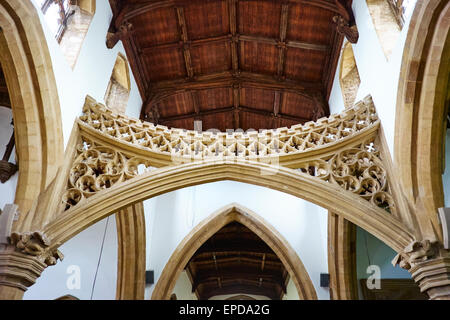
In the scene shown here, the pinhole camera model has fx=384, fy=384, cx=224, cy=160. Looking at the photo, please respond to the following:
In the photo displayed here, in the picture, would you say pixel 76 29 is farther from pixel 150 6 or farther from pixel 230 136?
pixel 230 136

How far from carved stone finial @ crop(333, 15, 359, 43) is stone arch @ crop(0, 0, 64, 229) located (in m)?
5.10

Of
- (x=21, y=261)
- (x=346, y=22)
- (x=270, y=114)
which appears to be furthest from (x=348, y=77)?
(x=21, y=261)

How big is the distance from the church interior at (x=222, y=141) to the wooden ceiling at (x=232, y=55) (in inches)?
1.5

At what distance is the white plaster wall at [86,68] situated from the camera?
5200 mm

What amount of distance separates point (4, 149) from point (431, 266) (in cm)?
728

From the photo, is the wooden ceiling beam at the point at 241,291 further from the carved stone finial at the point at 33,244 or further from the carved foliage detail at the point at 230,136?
the carved stone finial at the point at 33,244

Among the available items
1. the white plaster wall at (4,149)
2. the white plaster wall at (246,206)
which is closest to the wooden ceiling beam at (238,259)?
the white plaster wall at (246,206)

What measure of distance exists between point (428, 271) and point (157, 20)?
23.5 ft

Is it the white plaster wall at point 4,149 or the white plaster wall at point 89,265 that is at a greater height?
the white plaster wall at point 4,149

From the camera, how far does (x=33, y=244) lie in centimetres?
423

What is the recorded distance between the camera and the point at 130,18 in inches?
315

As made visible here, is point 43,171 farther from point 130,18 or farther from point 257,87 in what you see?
point 257,87

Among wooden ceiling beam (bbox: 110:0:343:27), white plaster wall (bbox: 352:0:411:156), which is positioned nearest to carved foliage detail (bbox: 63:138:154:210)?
→ wooden ceiling beam (bbox: 110:0:343:27)
